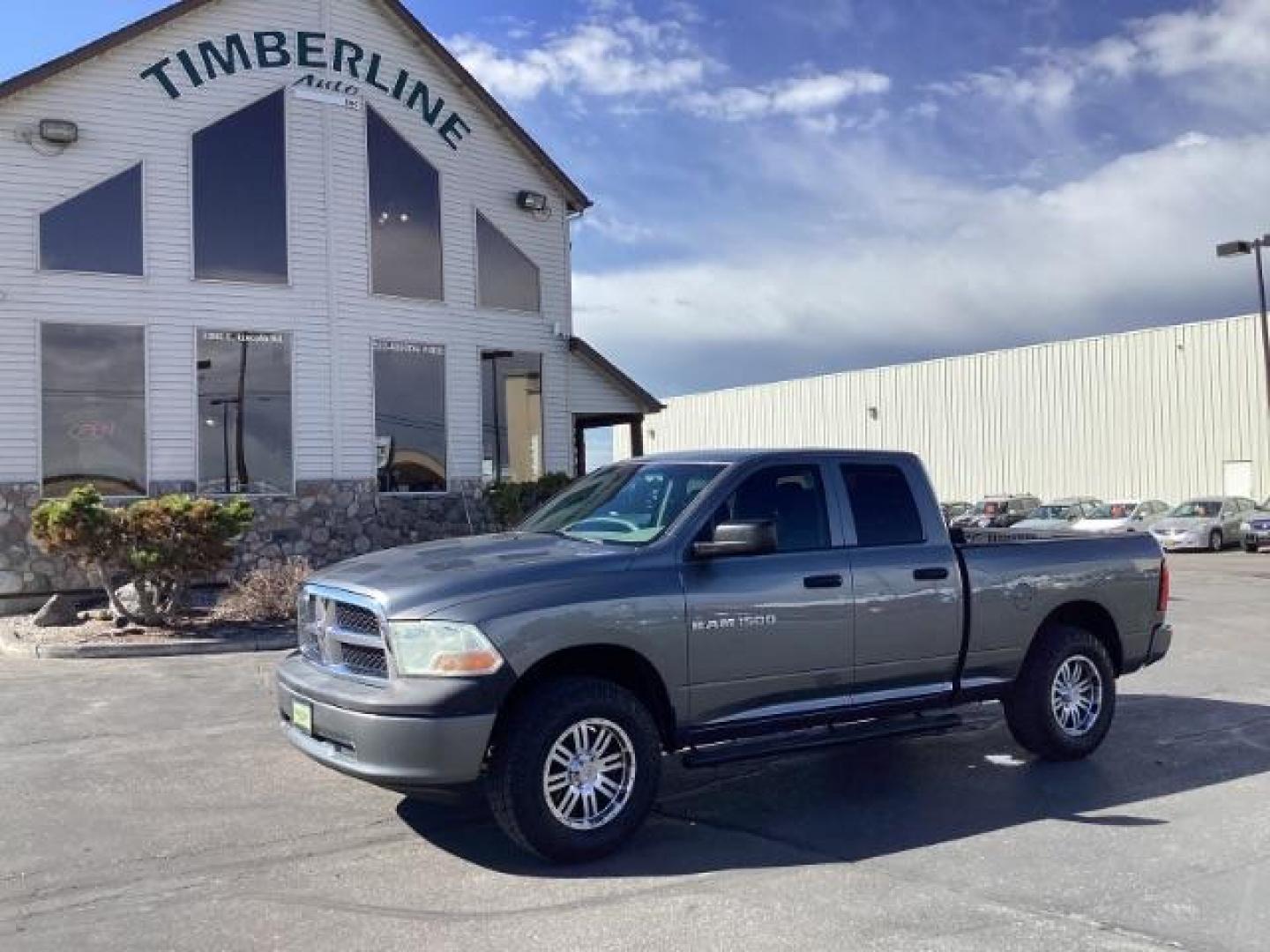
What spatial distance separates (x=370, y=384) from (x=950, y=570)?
12590 mm

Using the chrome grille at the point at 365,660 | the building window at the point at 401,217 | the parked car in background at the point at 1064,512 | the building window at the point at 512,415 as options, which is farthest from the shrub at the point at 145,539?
the parked car in background at the point at 1064,512

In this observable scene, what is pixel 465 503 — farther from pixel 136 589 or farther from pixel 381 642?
pixel 381 642

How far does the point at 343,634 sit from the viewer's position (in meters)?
5.70

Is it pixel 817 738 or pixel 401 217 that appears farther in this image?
pixel 401 217

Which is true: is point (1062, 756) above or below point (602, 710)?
below

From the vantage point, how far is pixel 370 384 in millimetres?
18000

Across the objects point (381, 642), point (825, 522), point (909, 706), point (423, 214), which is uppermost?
point (423, 214)

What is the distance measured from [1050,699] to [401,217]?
45.3 ft

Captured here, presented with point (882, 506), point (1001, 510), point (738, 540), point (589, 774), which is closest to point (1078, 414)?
point (1001, 510)

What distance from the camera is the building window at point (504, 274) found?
19422mm

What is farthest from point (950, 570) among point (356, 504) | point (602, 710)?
point (356, 504)

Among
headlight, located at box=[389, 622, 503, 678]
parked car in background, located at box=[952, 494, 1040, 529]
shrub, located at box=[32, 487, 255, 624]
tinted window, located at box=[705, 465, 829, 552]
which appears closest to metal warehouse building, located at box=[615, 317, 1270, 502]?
parked car in background, located at box=[952, 494, 1040, 529]

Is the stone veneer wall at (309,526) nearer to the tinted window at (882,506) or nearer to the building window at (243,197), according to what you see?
the building window at (243,197)

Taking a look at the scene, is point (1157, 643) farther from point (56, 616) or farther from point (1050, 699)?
point (56, 616)
